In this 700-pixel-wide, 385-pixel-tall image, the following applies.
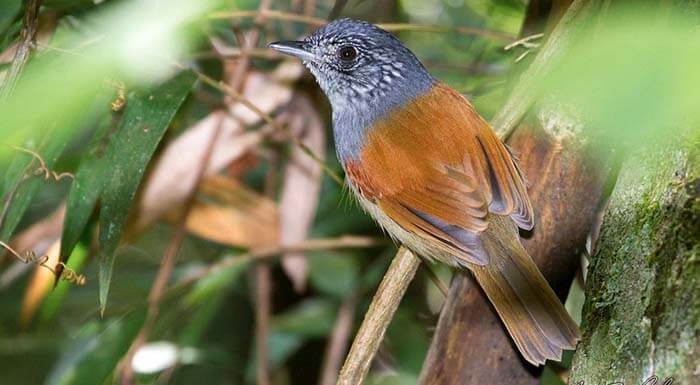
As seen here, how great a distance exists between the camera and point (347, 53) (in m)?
3.00

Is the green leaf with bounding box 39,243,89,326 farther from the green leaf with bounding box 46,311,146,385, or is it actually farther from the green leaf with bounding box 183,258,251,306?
the green leaf with bounding box 183,258,251,306

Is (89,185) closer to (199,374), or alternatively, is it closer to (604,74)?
(604,74)

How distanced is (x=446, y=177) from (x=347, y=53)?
2.87 feet

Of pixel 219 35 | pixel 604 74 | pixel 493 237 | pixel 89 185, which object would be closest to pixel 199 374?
pixel 219 35

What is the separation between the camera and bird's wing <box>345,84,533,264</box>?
2.20m

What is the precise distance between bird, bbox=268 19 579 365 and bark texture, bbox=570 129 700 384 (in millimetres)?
388

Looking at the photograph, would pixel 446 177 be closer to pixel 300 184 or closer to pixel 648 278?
pixel 648 278

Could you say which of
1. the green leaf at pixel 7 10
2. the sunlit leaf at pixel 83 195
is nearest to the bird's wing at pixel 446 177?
the sunlit leaf at pixel 83 195

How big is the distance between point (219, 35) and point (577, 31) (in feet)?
8.44

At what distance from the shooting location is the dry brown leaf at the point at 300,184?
11.3 ft

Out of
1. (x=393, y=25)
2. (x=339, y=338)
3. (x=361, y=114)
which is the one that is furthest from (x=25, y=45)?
(x=339, y=338)

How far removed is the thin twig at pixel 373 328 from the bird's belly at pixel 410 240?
20 cm

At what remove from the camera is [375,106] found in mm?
2879

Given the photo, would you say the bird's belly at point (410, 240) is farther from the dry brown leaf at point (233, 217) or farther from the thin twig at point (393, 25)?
the dry brown leaf at point (233, 217)
